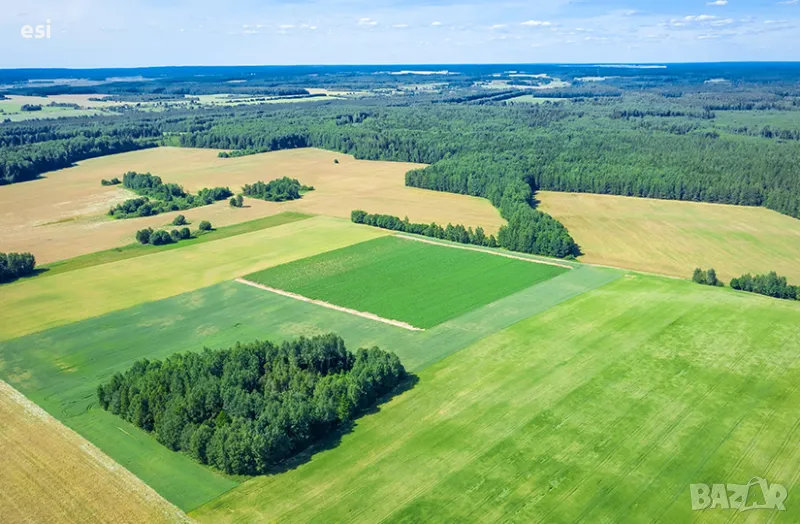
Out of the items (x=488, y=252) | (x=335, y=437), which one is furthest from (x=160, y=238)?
(x=335, y=437)

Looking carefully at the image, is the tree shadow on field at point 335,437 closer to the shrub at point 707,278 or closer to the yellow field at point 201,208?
the shrub at point 707,278

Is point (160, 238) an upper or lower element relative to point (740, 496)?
upper

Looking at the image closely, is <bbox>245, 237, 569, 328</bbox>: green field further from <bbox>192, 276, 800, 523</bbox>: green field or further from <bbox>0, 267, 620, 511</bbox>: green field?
<bbox>192, 276, 800, 523</bbox>: green field

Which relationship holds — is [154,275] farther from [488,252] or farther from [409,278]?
[488,252]

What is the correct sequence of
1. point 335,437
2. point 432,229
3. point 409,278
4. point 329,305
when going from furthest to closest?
point 432,229 < point 409,278 < point 329,305 < point 335,437

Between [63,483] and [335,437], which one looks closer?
[63,483]
